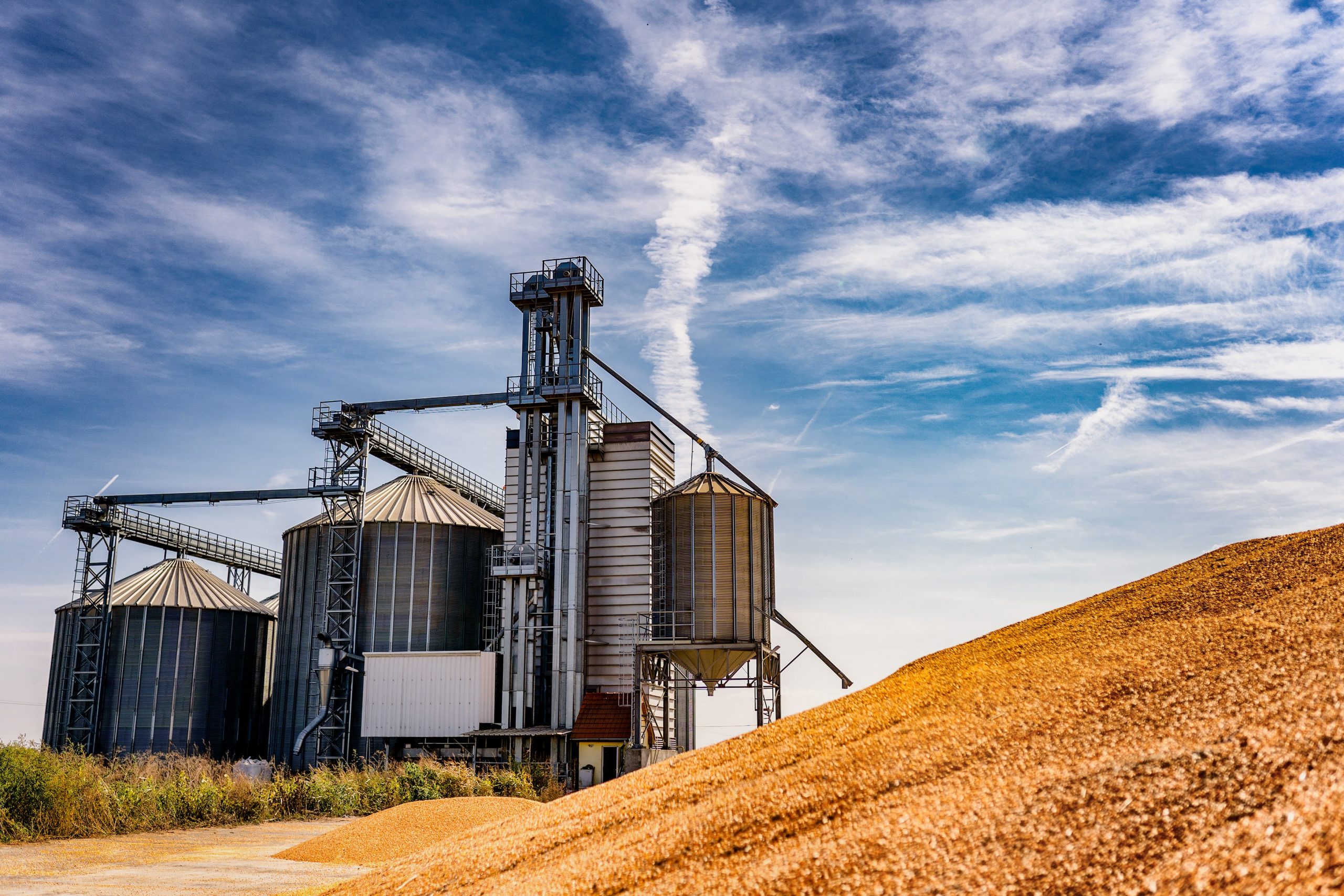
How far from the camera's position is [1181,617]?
24.4 feet

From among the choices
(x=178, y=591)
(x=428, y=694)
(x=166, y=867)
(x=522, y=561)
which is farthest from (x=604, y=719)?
(x=178, y=591)

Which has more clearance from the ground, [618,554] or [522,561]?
[618,554]

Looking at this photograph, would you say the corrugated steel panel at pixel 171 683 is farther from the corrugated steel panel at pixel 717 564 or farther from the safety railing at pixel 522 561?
the corrugated steel panel at pixel 717 564

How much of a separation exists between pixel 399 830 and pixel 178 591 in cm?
2787

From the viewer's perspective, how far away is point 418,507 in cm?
3428

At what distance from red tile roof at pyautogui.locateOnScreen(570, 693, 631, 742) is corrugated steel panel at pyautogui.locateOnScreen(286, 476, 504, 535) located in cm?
870

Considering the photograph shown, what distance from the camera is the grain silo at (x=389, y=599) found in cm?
3219

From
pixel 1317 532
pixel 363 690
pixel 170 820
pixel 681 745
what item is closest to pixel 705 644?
pixel 681 745

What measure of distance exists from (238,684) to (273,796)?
19575mm

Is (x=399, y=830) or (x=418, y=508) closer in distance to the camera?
(x=399, y=830)

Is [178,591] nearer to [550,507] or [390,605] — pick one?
[390,605]

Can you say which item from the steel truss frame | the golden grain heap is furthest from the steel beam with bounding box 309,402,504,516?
the golden grain heap

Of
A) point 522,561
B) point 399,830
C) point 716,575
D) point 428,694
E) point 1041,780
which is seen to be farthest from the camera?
point 428,694

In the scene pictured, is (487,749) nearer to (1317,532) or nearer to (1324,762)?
(1317,532)
